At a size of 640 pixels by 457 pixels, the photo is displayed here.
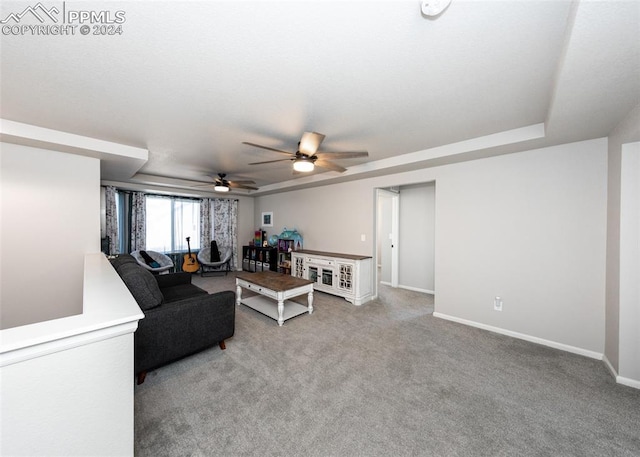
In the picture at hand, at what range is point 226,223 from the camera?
6496 mm

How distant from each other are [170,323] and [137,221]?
423 cm

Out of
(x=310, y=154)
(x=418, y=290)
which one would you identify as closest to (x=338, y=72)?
(x=310, y=154)

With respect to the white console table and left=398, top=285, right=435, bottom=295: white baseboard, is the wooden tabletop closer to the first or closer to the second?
the white console table

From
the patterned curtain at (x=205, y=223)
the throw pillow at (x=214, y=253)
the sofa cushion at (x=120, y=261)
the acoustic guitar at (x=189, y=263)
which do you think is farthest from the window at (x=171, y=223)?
the sofa cushion at (x=120, y=261)

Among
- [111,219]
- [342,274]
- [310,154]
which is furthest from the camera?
[111,219]

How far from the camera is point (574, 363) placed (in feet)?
7.55

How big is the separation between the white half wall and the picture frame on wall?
3.86 m

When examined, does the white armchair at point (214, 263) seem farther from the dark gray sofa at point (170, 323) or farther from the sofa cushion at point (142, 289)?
the sofa cushion at point (142, 289)

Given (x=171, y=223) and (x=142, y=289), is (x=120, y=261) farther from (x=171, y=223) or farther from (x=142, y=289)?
(x=171, y=223)

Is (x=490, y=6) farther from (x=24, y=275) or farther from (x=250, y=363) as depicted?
(x=24, y=275)

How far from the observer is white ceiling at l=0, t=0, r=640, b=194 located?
3.84 ft

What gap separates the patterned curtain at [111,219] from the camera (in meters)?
4.69

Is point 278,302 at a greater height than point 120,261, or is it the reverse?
point 120,261

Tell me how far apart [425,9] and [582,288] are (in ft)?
10.3
